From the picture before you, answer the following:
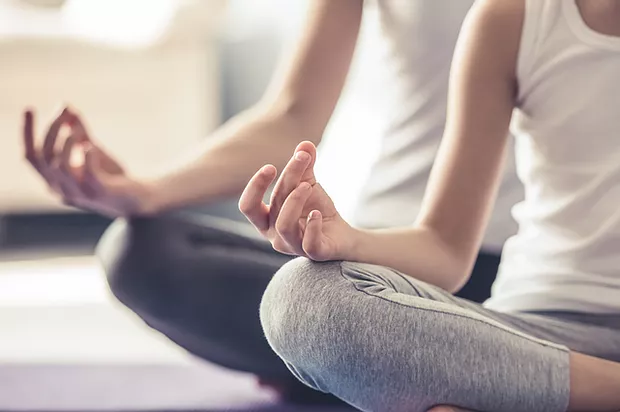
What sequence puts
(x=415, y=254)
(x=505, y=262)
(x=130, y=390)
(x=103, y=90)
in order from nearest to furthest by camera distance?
(x=415, y=254), (x=505, y=262), (x=130, y=390), (x=103, y=90)

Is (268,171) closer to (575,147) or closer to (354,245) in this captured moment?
(354,245)

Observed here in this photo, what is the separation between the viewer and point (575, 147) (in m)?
0.80

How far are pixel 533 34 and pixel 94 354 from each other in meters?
0.92

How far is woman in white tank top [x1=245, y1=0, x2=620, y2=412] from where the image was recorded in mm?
675

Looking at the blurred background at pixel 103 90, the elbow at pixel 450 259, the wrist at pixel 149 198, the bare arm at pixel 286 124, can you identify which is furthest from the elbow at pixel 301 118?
the blurred background at pixel 103 90

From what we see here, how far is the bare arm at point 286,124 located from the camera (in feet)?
3.33

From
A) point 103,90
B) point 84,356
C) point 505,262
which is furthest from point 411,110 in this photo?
point 103,90

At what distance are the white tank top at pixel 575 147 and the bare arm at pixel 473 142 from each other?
0.06 ft

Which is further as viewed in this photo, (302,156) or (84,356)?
(84,356)

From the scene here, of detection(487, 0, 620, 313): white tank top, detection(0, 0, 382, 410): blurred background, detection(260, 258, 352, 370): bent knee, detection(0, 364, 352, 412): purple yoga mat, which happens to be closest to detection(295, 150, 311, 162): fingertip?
detection(260, 258, 352, 370): bent knee

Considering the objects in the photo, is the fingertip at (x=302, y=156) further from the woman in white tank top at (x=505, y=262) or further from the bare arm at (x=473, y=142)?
the bare arm at (x=473, y=142)

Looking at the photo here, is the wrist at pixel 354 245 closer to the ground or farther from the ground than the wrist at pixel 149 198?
farther from the ground

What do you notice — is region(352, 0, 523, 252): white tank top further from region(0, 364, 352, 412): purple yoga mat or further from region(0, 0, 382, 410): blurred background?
region(0, 0, 382, 410): blurred background

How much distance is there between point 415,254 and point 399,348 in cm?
12
